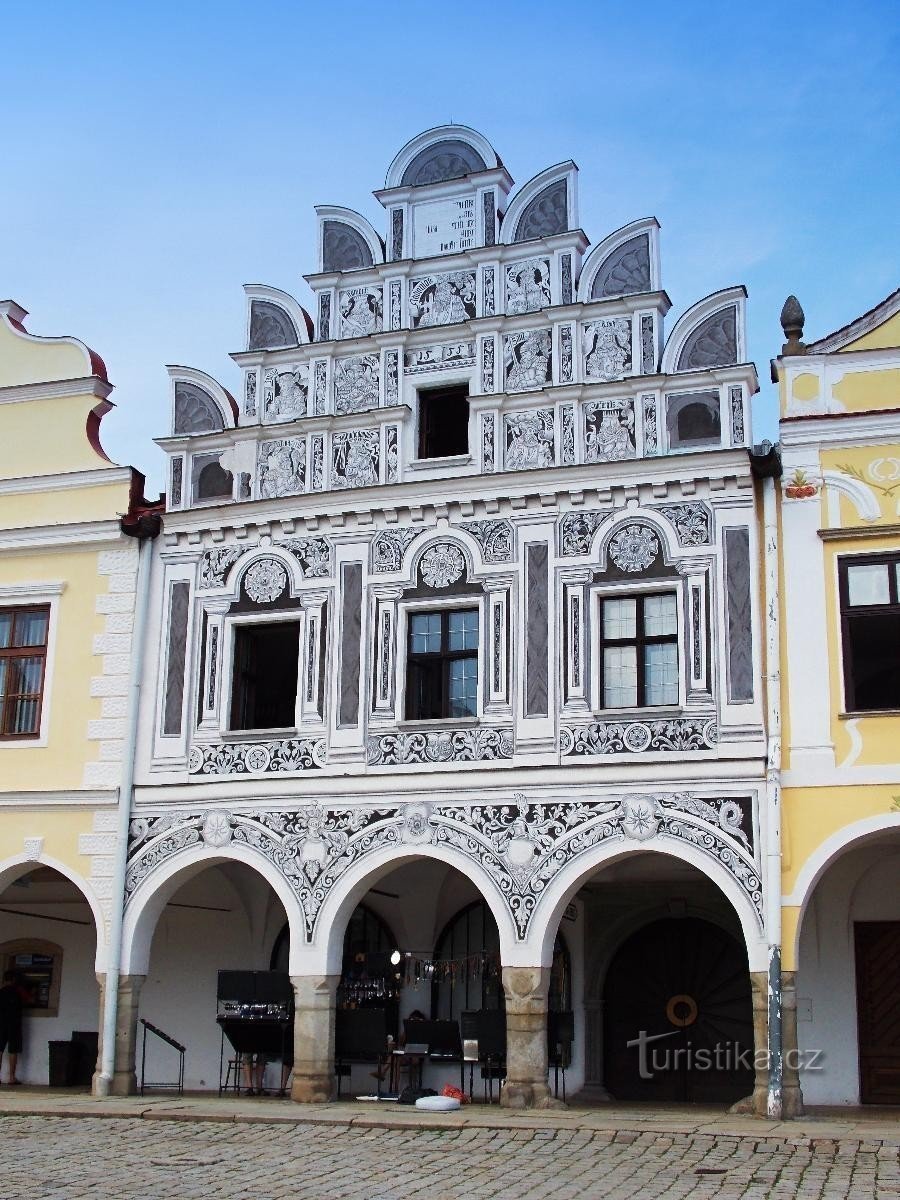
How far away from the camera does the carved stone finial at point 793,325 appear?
55.1ft

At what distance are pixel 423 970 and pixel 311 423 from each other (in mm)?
6732

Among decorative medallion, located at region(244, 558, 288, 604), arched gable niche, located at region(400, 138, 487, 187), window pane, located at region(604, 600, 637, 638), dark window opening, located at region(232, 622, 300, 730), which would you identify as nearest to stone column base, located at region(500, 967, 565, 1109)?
window pane, located at region(604, 600, 637, 638)

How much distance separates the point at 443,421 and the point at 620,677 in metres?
3.87

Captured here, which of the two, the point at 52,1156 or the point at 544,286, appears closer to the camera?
the point at 52,1156

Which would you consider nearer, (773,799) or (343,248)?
(773,799)

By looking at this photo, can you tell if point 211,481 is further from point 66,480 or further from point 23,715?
point 23,715

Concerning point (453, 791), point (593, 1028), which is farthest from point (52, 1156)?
point (593, 1028)

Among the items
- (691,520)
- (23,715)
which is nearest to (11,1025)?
(23,715)

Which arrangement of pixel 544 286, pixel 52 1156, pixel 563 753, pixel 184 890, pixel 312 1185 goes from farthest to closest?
1. pixel 184 890
2. pixel 544 286
3. pixel 563 753
4. pixel 52 1156
5. pixel 312 1185

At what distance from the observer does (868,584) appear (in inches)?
632

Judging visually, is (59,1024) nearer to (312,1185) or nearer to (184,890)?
(184,890)

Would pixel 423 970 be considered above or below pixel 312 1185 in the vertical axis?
above

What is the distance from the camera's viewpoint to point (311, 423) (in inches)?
724

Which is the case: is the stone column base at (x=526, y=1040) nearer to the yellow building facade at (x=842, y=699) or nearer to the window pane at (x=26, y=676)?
the yellow building facade at (x=842, y=699)
